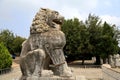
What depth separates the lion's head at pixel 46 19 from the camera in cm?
961

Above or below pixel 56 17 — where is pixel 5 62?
below

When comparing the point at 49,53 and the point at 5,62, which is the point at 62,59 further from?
the point at 5,62

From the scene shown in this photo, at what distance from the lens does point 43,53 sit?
366 inches

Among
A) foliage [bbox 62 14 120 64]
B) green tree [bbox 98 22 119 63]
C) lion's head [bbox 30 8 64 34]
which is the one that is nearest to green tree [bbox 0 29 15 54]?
foliage [bbox 62 14 120 64]

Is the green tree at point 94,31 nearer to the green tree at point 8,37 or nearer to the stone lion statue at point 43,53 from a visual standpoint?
the green tree at point 8,37

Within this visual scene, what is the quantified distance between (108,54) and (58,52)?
33.5m

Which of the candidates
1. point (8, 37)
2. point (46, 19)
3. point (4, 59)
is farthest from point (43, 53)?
point (8, 37)

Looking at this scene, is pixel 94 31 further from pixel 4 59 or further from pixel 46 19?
pixel 46 19

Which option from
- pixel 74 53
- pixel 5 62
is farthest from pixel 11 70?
pixel 74 53

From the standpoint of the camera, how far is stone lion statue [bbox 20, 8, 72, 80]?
927cm

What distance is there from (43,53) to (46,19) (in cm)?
116

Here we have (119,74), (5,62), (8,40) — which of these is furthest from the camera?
(8,40)

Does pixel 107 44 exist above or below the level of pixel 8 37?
below

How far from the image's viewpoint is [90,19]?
4484cm
